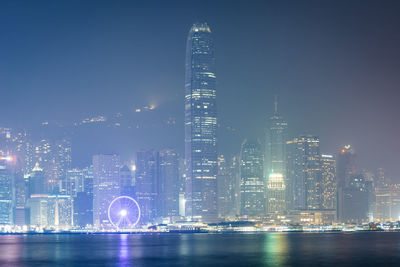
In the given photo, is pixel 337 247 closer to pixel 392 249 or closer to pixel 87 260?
pixel 392 249

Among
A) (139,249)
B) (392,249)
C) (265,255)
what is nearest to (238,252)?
(265,255)

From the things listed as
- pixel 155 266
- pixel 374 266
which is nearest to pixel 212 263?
pixel 155 266

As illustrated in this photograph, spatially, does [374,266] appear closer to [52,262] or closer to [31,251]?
[52,262]

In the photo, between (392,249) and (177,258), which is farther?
(392,249)

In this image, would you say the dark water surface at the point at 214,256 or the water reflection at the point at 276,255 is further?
the water reflection at the point at 276,255

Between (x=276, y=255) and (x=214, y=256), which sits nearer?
(x=214, y=256)

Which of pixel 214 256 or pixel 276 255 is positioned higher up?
pixel 214 256

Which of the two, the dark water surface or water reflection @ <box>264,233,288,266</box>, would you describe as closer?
the dark water surface

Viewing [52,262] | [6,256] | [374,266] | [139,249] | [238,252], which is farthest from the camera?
[139,249]

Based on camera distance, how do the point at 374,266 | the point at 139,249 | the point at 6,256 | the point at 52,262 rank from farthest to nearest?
the point at 139,249 < the point at 6,256 < the point at 52,262 < the point at 374,266
